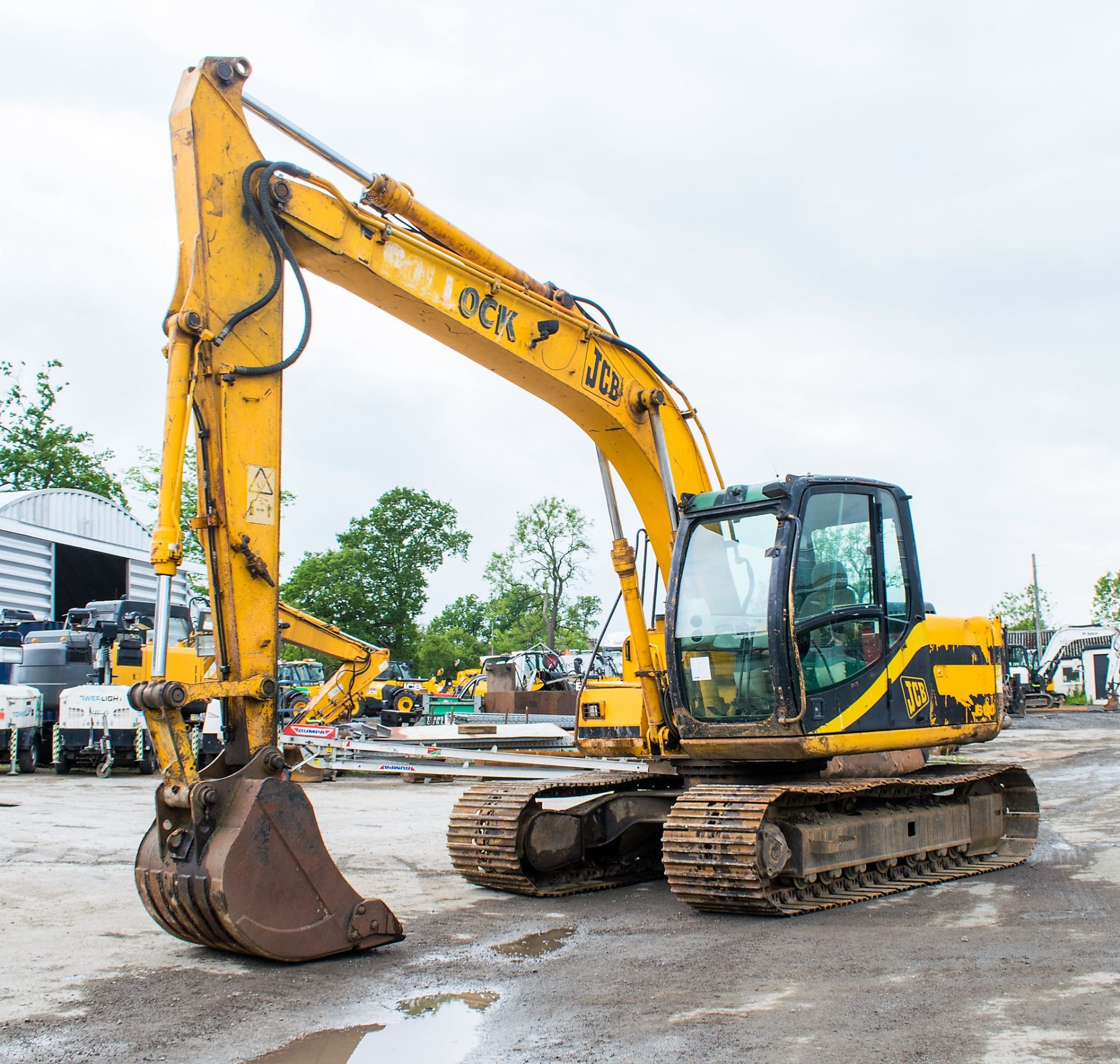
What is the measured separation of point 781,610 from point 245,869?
3585mm

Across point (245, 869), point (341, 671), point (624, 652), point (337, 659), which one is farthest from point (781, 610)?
point (337, 659)

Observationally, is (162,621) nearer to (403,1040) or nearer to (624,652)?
(403,1040)

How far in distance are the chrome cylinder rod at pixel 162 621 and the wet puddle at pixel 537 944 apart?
7.49 feet

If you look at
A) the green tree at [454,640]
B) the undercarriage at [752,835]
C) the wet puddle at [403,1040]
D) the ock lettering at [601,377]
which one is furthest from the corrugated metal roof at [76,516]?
the green tree at [454,640]

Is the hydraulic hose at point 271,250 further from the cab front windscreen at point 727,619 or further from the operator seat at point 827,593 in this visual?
the operator seat at point 827,593

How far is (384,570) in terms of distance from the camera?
7006cm

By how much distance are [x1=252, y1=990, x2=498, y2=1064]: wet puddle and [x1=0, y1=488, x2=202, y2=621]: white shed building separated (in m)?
18.1

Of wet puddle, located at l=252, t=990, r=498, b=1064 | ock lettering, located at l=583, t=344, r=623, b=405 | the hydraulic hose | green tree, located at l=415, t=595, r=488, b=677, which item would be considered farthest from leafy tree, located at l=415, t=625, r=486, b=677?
wet puddle, located at l=252, t=990, r=498, b=1064

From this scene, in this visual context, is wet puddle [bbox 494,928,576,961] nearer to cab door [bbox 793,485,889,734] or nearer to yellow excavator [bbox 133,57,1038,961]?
yellow excavator [bbox 133,57,1038,961]

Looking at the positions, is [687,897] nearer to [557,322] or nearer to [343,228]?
[557,322]

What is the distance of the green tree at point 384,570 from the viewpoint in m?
68.1

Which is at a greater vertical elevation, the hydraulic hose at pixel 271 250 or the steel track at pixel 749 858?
the hydraulic hose at pixel 271 250

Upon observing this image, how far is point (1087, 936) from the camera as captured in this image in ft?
20.2

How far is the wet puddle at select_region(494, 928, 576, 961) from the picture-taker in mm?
6047
